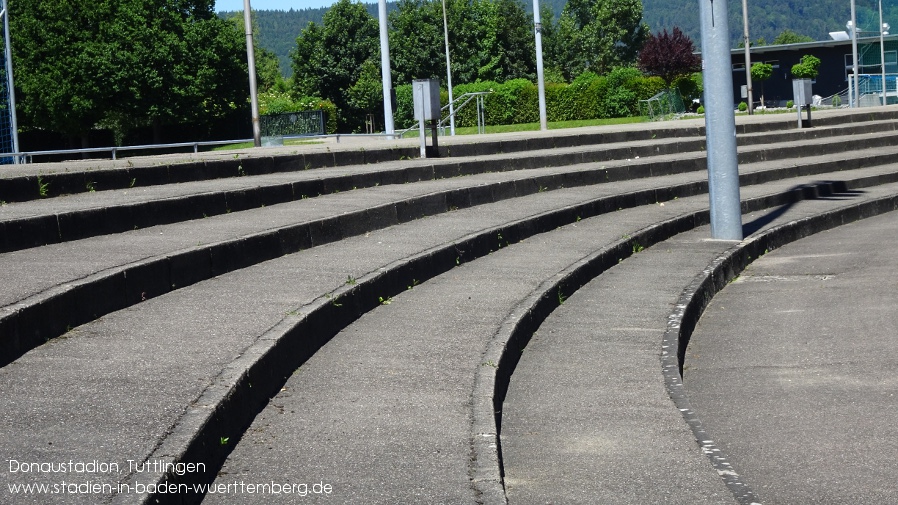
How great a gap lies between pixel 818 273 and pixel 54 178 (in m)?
7.75

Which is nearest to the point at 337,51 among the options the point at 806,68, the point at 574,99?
the point at 574,99

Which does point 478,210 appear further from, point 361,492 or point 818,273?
point 361,492

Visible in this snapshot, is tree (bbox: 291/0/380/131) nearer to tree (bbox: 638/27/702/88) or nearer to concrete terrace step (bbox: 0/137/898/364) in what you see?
tree (bbox: 638/27/702/88)

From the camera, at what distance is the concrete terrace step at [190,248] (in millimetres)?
5414

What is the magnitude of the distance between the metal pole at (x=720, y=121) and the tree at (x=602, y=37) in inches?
2967

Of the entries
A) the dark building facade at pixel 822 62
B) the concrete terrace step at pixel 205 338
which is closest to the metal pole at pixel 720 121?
the concrete terrace step at pixel 205 338

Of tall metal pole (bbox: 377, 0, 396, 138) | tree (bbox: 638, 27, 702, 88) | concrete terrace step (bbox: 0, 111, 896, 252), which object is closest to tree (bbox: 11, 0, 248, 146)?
tree (bbox: 638, 27, 702, 88)

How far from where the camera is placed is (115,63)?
49.5 meters

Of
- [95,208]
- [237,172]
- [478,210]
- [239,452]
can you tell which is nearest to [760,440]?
[239,452]

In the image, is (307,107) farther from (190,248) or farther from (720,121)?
(190,248)

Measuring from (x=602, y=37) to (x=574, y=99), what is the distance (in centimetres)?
3983

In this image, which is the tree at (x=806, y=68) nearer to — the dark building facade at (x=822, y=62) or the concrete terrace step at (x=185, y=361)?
the dark building facade at (x=822, y=62)

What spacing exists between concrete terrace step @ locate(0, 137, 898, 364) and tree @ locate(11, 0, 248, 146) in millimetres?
38482

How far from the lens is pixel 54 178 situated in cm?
998
